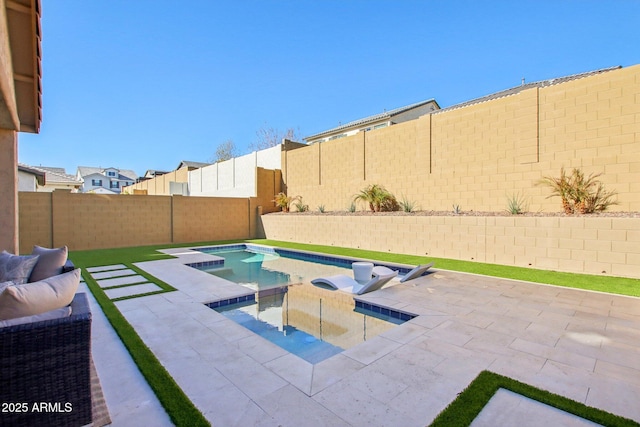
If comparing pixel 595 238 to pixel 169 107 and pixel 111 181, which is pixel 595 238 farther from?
pixel 111 181

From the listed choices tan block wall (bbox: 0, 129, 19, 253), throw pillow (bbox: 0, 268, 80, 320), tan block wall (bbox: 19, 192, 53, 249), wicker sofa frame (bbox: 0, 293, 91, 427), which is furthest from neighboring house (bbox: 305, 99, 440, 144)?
wicker sofa frame (bbox: 0, 293, 91, 427)

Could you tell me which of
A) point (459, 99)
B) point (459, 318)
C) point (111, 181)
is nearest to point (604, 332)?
point (459, 318)

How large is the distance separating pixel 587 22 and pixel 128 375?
1262cm

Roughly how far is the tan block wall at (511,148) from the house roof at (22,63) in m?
9.67

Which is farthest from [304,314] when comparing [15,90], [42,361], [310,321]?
[15,90]

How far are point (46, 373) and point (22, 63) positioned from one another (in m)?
5.35

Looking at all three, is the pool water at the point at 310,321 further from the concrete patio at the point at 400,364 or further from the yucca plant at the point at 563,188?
the yucca plant at the point at 563,188

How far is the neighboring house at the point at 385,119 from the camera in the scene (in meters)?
18.0

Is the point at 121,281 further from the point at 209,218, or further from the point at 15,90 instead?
the point at 209,218

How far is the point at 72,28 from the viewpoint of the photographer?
847cm

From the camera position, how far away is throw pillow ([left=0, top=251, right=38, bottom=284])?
11.3 feet

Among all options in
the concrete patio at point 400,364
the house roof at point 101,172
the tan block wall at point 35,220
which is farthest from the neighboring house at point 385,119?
the house roof at point 101,172

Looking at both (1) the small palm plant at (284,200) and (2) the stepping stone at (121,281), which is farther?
(1) the small palm plant at (284,200)

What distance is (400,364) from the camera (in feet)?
9.12
